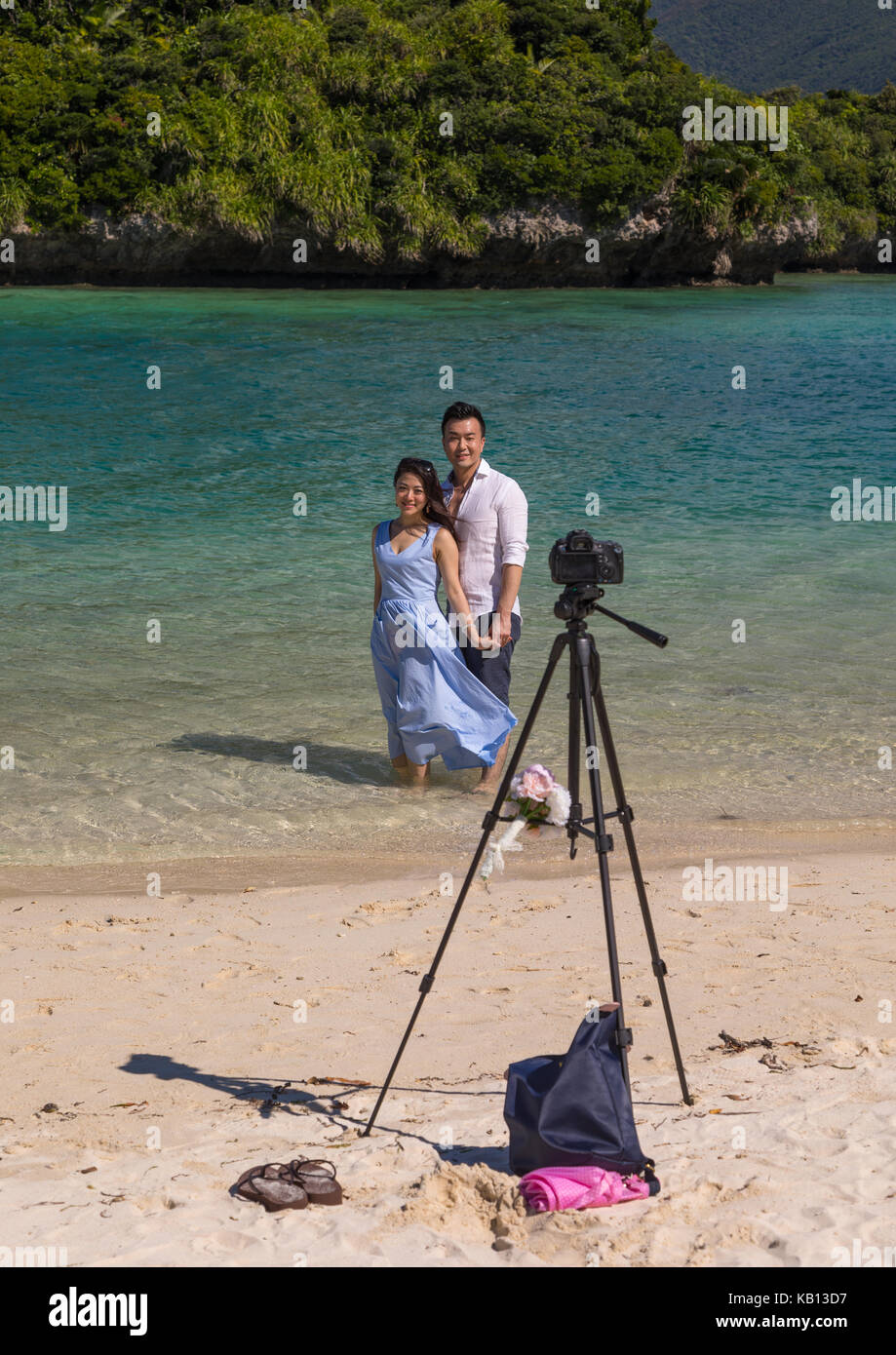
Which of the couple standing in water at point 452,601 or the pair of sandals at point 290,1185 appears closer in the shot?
the pair of sandals at point 290,1185

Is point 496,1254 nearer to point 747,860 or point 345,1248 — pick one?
→ point 345,1248

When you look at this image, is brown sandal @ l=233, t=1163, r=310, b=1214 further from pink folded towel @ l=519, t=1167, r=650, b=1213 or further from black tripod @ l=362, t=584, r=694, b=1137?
pink folded towel @ l=519, t=1167, r=650, b=1213

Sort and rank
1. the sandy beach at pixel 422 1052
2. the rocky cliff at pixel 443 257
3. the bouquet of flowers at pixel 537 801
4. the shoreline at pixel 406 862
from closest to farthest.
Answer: the sandy beach at pixel 422 1052 → the bouquet of flowers at pixel 537 801 → the shoreline at pixel 406 862 → the rocky cliff at pixel 443 257

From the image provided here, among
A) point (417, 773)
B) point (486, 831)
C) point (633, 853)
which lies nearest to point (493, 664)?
point (417, 773)

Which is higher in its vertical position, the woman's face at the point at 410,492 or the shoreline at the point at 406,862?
the woman's face at the point at 410,492

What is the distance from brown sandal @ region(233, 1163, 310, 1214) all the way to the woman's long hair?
3.77 m

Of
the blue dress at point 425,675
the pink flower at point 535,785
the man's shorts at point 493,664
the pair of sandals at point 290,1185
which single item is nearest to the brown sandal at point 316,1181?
the pair of sandals at point 290,1185

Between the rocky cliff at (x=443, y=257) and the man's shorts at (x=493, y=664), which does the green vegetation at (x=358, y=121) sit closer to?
the rocky cliff at (x=443, y=257)

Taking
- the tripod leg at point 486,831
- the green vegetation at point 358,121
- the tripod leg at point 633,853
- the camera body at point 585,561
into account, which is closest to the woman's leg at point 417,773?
the tripod leg at point 486,831

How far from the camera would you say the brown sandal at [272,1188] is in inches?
127

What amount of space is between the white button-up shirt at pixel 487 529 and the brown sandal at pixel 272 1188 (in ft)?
12.3

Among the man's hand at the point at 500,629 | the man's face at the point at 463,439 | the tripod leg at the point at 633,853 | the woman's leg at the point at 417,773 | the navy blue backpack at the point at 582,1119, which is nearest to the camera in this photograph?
the navy blue backpack at the point at 582,1119

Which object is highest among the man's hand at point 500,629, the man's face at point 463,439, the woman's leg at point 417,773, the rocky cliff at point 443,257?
the rocky cliff at point 443,257

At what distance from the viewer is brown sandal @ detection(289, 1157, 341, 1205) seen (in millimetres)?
3279
